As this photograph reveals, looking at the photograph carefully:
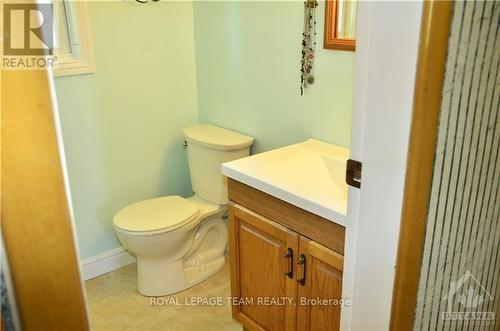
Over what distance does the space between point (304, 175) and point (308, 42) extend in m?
0.64

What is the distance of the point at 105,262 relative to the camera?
2.65 metres

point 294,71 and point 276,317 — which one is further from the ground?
point 294,71

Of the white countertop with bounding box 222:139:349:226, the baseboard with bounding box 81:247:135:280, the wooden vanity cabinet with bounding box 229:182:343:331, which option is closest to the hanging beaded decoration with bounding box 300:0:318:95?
the white countertop with bounding box 222:139:349:226

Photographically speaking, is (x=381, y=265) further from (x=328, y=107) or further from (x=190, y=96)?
(x=190, y=96)

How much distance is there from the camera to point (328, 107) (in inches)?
78.7

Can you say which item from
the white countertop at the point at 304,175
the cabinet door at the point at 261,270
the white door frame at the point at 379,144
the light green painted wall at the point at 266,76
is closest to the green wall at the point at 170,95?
the light green painted wall at the point at 266,76

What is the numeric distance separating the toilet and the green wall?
0.20 meters

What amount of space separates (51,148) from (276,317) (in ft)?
4.74

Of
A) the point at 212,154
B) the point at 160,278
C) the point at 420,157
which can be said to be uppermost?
the point at 420,157

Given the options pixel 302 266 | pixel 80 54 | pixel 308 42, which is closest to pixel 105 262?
pixel 80 54

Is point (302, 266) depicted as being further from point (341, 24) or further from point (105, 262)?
point (105, 262)

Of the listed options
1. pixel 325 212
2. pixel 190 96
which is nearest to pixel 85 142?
pixel 190 96

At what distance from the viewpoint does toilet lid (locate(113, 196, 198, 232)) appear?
2.25m

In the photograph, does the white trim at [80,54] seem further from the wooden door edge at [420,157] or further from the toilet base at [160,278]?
the wooden door edge at [420,157]
